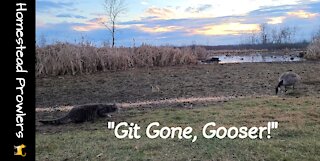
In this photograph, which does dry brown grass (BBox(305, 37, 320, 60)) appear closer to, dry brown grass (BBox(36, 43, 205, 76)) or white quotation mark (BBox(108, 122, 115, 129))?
dry brown grass (BBox(36, 43, 205, 76))

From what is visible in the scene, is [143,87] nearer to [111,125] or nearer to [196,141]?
[111,125]

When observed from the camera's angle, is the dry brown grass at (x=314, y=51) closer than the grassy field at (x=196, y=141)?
No

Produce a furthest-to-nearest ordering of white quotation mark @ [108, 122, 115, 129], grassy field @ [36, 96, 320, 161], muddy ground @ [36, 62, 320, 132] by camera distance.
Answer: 1. muddy ground @ [36, 62, 320, 132]
2. white quotation mark @ [108, 122, 115, 129]
3. grassy field @ [36, 96, 320, 161]

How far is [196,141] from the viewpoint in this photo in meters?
5.45
